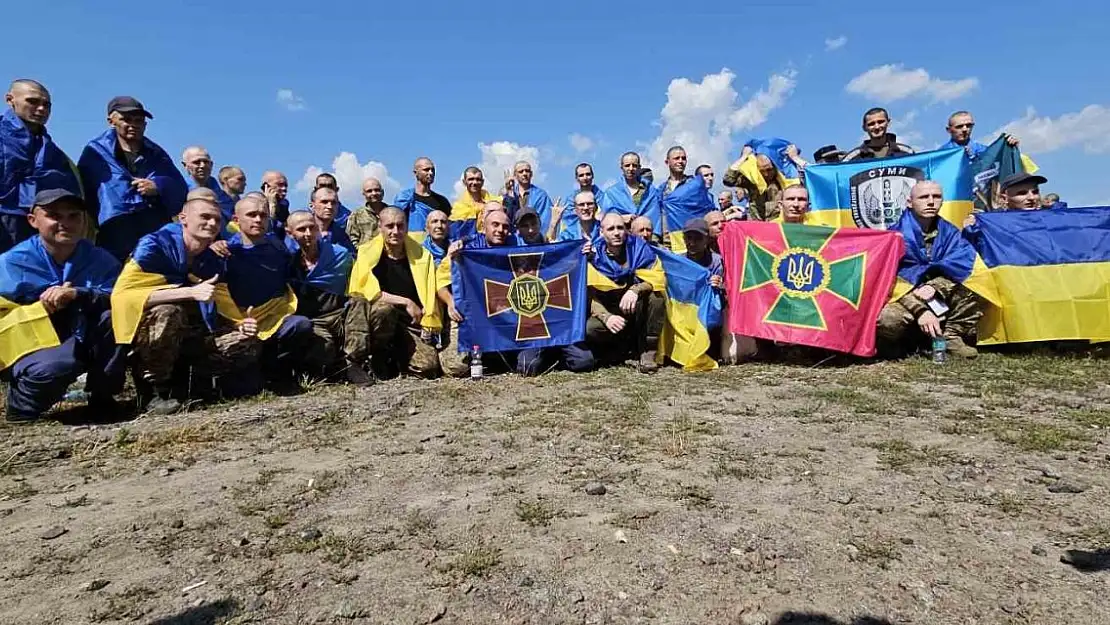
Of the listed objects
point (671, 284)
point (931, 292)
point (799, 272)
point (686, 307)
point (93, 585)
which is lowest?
point (93, 585)

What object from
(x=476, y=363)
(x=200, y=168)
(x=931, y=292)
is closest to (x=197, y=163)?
(x=200, y=168)

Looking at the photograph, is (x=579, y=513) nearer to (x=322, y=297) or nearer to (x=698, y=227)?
(x=322, y=297)

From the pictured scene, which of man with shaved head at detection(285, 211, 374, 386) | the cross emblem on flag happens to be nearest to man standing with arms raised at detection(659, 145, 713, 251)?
the cross emblem on flag

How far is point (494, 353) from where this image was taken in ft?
24.8

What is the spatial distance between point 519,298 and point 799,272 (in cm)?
301

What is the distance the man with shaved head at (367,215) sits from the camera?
8.85 metres

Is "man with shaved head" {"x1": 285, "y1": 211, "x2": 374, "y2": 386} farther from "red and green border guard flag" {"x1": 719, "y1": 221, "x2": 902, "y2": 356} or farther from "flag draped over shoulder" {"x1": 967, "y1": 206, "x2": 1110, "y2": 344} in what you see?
"flag draped over shoulder" {"x1": 967, "y1": 206, "x2": 1110, "y2": 344}

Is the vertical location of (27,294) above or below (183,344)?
above

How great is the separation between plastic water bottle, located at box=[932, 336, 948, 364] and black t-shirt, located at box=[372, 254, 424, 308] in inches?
206

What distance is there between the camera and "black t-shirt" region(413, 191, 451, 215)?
367 inches

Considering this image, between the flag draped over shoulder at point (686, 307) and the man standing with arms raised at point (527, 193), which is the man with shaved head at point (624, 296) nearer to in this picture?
the flag draped over shoulder at point (686, 307)

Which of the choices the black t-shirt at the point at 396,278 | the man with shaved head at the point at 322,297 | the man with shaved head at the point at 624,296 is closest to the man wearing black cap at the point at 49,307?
the man with shaved head at the point at 322,297

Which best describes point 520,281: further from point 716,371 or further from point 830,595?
point 830,595

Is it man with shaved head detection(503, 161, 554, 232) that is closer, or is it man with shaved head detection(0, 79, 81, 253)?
man with shaved head detection(0, 79, 81, 253)
